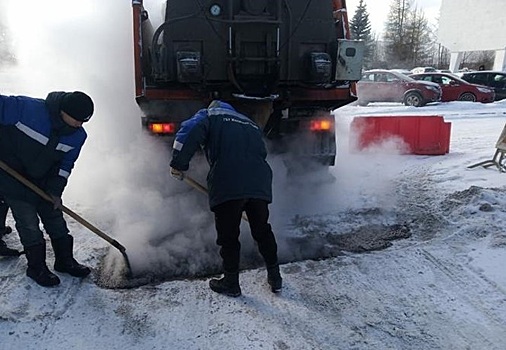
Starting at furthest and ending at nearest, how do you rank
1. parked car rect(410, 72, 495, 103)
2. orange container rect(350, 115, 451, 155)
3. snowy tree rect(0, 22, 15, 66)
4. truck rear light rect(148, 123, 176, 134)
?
parked car rect(410, 72, 495, 103) → snowy tree rect(0, 22, 15, 66) → orange container rect(350, 115, 451, 155) → truck rear light rect(148, 123, 176, 134)

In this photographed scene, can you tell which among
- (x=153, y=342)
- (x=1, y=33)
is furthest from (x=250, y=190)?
(x=1, y=33)

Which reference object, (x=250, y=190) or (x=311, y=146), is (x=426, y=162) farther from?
(x=250, y=190)

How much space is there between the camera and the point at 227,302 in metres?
3.47

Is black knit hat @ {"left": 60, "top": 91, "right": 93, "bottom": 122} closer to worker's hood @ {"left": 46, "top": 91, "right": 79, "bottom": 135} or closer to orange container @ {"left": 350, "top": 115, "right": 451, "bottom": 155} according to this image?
worker's hood @ {"left": 46, "top": 91, "right": 79, "bottom": 135}

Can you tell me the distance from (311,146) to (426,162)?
304 cm

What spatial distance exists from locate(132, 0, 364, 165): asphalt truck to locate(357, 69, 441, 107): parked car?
39.9 feet

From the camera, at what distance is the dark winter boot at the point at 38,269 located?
3.57m

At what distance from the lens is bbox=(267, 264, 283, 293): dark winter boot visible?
3.61 metres

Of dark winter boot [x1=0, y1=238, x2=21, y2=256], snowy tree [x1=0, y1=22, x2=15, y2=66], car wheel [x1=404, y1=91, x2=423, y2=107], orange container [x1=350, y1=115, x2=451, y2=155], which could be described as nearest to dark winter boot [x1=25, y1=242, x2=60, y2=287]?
dark winter boot [x1=0, y1=238, x2=21, y2=256]

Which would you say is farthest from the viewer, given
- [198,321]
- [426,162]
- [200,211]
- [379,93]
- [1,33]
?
[379,93]

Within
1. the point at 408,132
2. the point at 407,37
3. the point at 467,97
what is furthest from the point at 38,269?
the point at 407,37

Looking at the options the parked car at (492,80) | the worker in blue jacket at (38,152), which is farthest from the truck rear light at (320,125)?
the parked car at (492,80)

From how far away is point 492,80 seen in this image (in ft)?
63.5

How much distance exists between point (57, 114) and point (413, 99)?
15.5 metres
